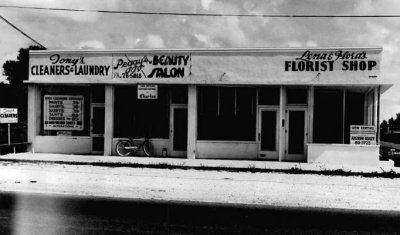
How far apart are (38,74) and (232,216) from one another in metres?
14.7

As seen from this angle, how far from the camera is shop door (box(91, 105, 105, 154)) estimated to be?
2009 centimetres

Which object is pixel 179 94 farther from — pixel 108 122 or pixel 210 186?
pixel 210 186

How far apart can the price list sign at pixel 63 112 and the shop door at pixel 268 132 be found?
26.7 feet

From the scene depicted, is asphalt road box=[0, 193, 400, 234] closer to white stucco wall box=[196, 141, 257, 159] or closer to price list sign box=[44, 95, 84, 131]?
white stucco wall box=[196, 141, 257, 159]

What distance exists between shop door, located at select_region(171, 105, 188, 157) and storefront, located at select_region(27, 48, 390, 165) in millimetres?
44

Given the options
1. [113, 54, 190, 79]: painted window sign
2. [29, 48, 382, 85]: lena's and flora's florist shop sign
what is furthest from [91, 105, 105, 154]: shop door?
[113, 54, 190, 79]: painted window sign

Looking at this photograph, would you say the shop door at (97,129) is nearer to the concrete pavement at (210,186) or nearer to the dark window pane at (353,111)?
the concrete pavement at (210,186)

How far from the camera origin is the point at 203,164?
16.7 metres

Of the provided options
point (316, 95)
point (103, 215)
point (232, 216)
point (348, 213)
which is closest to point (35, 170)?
point (103, 215)

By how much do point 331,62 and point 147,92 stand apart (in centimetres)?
773

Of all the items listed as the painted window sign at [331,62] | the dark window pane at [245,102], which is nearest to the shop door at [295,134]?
the dark window pane at [245,102]

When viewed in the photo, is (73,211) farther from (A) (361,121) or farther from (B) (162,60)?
(A) (361,121)

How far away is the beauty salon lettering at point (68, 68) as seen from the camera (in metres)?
19.5

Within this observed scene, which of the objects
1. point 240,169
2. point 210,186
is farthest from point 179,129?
point 210,186
